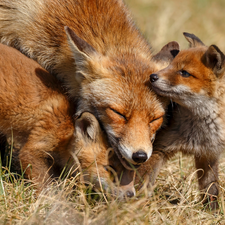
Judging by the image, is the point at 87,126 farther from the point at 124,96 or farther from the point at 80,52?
the point at 80,52

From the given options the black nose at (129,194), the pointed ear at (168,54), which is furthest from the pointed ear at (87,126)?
the pointed ear at (168,54)

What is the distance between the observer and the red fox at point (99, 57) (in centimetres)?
511

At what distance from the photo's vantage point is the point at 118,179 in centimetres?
557

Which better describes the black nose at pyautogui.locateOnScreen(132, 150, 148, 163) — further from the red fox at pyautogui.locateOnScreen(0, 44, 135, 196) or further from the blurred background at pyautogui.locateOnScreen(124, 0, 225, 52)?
the blurred background at pyautogui.locateOnScreen(124, 0, 225, 52)

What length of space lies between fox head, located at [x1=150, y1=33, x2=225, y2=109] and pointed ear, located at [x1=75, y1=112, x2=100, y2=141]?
39.2 inches

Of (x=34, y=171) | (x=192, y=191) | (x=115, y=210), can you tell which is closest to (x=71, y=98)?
(x=34, y=171)

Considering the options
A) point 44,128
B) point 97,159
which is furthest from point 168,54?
point 44,128

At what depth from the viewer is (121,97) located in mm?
5176

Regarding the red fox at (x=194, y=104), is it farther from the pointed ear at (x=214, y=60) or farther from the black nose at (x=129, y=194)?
the black nose at (x=129, y=194)

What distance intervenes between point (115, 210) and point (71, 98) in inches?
85.4

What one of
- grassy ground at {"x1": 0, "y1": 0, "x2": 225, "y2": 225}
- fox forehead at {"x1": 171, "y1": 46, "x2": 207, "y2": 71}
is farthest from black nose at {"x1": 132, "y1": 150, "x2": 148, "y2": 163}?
fox forehead at {"x1": 171, "y1": 46, "x2": 207, "y2": 71}

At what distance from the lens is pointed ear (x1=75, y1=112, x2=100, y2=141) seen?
5.25 m

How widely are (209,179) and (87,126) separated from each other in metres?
2.30

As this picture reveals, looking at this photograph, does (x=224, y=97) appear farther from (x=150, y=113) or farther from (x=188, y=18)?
(x=188, y=18)
